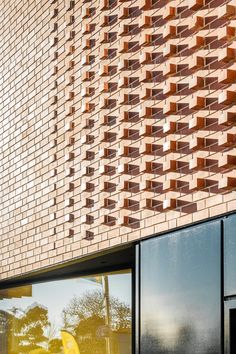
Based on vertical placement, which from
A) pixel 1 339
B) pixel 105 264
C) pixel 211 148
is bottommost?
pixel 1 339

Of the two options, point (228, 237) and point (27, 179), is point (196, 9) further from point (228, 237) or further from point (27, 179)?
point (27, 179)

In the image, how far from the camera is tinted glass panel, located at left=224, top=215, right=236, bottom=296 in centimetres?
723

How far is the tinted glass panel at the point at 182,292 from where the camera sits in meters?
7.55

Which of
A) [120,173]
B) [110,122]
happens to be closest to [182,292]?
[120,173]

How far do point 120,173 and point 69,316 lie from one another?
9.05ft

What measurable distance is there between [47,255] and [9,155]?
2.27 metres

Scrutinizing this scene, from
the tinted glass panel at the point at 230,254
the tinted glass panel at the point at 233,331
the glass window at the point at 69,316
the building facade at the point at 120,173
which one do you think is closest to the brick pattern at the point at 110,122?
the building facade at the point at 120,173

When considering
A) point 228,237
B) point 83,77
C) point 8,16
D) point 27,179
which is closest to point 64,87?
point 83,77

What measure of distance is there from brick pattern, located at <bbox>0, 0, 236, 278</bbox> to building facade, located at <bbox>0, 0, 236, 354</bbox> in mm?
18

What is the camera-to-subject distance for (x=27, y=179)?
12.0 metres

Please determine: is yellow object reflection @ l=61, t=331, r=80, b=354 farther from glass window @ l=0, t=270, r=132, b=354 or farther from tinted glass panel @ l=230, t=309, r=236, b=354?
tinted glass panel @ l=230, t=309, r=236, b=354

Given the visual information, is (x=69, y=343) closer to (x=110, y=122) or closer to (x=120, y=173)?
(x=120, y=173)

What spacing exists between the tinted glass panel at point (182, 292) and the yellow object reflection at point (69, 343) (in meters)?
2.30

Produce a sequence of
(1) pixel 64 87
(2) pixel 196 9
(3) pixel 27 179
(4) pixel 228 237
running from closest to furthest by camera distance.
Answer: (4) pixel 228 237 < (2) pixel 196 9 < (1) pixel 64 87 < (3) pixel 27 179
